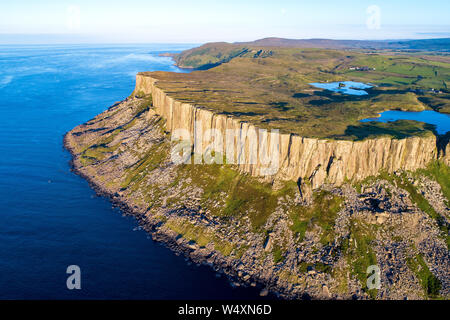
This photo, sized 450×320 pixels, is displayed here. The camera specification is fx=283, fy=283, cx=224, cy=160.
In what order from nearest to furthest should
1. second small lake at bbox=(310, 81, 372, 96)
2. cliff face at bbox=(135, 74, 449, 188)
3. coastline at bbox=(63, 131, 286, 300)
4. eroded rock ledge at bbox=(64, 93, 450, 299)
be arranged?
eroded rock ledge at bbox=(64, 93, 450, 299) < coastline at bbox=(63, 131, 286, 300) < cliff face at bbox=(135, 74, 449, 188) < second small lake at bbox=(310, 81, 372, 96)

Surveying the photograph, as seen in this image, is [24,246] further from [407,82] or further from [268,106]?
[407,82]

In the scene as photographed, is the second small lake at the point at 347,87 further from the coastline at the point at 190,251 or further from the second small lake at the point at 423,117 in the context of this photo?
the coastline at the point at 190,251

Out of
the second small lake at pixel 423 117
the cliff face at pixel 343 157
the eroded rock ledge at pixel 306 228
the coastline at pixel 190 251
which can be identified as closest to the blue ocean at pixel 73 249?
the coastline at pixel 190 251

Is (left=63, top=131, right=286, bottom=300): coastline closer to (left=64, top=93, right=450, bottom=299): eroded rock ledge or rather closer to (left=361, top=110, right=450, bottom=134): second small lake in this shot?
(left=64, top=93, right=450, bottom=299): eroded rock ledge

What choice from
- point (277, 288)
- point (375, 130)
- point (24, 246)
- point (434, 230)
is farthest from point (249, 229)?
point (24, 246)

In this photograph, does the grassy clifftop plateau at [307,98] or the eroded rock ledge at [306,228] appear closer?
the eroded rock ledge at [306,228]

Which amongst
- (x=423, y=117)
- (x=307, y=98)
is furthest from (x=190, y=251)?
(x=423, y=117)

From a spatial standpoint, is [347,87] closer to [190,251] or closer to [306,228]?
[306,228]

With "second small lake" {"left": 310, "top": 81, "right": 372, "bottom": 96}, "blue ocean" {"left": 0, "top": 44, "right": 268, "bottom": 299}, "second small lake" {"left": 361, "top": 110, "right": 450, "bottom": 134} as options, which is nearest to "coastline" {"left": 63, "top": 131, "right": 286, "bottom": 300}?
"blue ocean" {"left": 0, "top": 44, "right": 268, "bottom": 299}
